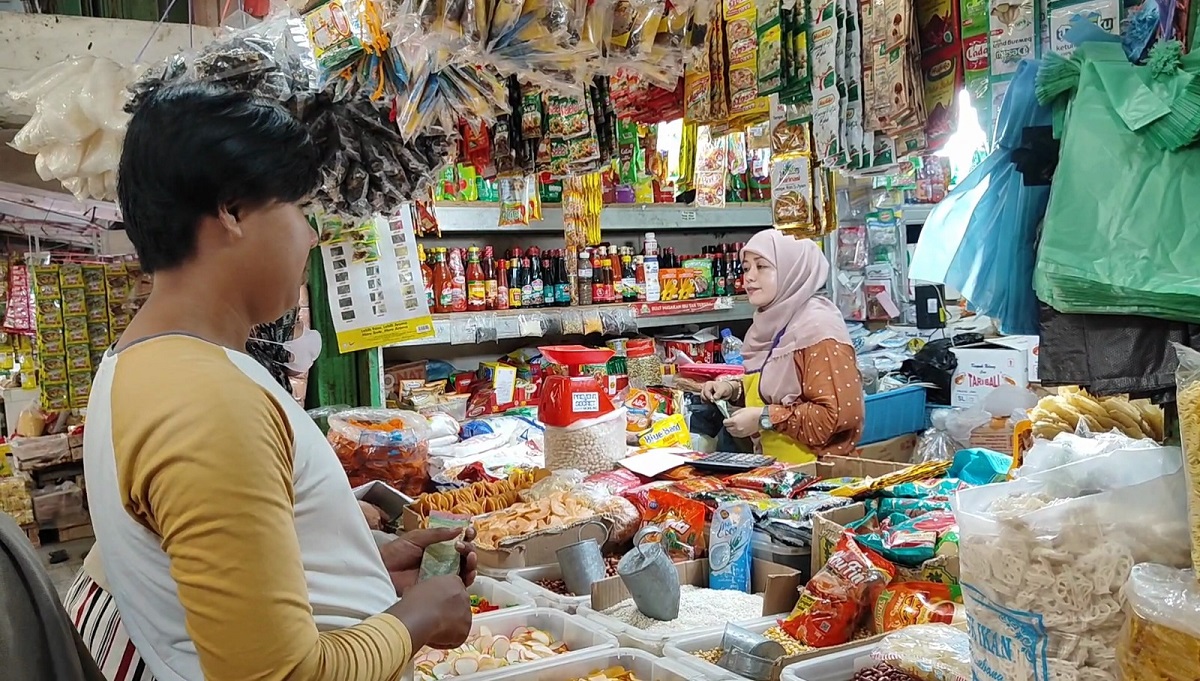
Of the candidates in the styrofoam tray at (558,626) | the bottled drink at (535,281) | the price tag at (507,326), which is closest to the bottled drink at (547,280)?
the bottled drink at (535,281)

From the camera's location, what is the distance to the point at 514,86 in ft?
9.03

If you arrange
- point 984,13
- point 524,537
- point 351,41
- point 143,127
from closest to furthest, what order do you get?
1. point 143,127
2. point 984,13
3. point 351,41
4. point 524,537

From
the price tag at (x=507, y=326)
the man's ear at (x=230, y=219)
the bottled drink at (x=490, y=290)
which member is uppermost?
the man's ear at (x=230, y=219)

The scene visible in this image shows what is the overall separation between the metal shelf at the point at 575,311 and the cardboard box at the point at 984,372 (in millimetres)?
1374

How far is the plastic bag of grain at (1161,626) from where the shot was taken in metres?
1.03

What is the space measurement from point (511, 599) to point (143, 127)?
1.36 metres

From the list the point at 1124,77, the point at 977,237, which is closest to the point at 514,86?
the point at 977,237

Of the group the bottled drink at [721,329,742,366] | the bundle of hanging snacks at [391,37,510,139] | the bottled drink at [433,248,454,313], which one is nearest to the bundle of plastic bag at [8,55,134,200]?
the bundle of hanging snacks at [391,37,510,139]

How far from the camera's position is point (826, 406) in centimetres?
327

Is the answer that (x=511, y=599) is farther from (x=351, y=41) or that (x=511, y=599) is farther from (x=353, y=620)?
(x=351, y=41)

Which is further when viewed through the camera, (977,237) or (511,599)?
(511,599)

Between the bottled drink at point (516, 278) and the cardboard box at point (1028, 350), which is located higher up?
the bottled drink at point (516, 278)

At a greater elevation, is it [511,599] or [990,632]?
[990,632]

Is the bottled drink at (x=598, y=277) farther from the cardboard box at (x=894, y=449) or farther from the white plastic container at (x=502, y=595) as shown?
the white plastic container at (x=502, y=595)
